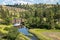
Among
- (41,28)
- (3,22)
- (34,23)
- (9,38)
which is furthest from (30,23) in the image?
(9,38)

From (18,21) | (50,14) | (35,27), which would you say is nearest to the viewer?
(35,27)

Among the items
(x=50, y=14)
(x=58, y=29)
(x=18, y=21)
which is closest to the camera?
(x=58, y=29)

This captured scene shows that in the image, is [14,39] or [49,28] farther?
[49,28]

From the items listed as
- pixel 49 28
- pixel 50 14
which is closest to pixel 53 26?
pixel 49 28

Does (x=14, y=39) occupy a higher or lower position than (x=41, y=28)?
higher

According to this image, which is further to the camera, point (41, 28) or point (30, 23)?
point (30, 23)

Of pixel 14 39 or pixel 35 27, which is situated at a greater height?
pixel 14 39

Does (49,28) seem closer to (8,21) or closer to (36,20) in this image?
(36,20)

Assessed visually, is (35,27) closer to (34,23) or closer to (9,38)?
(34,23)

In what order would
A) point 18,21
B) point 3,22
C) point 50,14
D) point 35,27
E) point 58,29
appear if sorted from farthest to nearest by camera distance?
point 18,21, point 50,14, point 3,22, point 35,27, point 58,29
